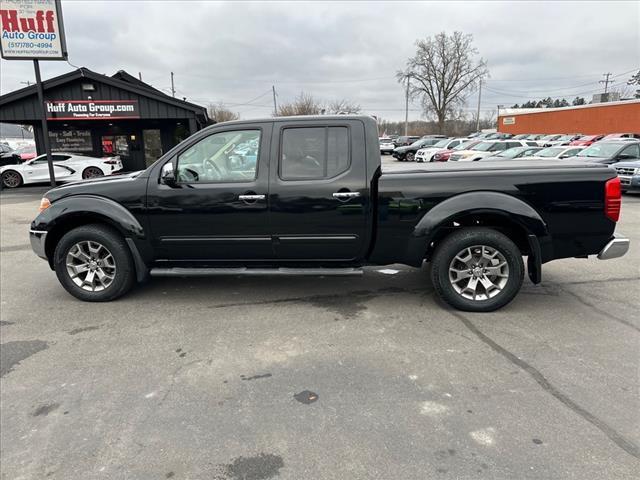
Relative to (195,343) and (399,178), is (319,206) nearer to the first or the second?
(399,178)

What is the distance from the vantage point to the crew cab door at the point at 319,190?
14.1ft

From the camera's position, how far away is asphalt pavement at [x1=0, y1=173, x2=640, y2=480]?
2.39m

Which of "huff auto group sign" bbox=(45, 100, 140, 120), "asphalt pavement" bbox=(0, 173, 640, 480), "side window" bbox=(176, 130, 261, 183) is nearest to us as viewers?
"asphalt pavement" bbox=(0, 173, 640, 480)

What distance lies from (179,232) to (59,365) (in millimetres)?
1614

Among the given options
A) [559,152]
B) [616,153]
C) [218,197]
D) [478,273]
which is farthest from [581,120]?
[218,197]

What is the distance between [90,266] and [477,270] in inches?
159

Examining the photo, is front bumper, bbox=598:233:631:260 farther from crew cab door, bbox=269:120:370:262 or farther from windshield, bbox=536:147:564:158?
windshield, bbox=536:147:564:158

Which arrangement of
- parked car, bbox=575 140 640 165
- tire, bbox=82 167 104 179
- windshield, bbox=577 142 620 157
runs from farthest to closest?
tire, bbox=82 167 104 179
windshield, bbox=577 142 620 157
parked car, bbox=575 140 640 165

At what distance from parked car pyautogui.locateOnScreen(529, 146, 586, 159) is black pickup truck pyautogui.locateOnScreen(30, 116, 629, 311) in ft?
45.2

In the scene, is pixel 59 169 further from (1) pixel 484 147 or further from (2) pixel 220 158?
(1) pixel 484 147

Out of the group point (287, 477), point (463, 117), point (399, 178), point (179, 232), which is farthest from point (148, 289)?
point (463, 117)

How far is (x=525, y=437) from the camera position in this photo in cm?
254

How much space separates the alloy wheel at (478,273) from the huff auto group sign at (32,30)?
1273 cm

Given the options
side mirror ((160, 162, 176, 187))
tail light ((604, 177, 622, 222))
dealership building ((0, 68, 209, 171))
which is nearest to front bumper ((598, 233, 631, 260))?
tail light ((604, 177, 622, 222))
